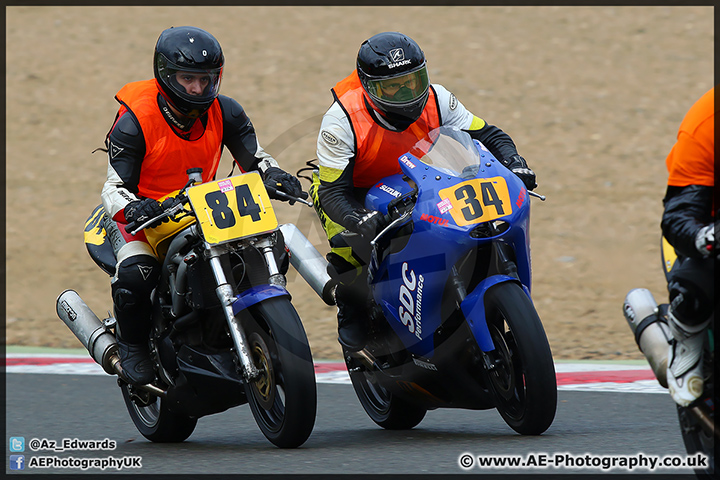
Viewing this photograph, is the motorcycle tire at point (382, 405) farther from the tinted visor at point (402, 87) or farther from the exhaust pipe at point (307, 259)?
the tinted visor at point (402, 87)

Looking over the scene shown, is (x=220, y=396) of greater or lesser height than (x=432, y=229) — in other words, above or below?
below

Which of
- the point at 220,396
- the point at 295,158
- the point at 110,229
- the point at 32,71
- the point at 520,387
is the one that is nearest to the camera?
the point at 520,387

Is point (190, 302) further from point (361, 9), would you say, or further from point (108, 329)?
point (361, 9)

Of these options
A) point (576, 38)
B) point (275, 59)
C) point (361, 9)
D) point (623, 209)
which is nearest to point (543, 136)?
point (623, 209)

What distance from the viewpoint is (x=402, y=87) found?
246 inches

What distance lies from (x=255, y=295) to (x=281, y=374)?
0.42m

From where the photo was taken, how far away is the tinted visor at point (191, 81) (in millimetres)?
6312

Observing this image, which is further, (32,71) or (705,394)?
(32,71)

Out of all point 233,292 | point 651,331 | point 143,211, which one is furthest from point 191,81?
point 651,331

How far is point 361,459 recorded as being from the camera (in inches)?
220

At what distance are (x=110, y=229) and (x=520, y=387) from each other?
2.65 m

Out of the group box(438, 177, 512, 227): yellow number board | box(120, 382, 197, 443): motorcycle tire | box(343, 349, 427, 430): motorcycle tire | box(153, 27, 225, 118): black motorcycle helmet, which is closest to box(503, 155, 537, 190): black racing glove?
box(438, 177, 512, 227): yellow number board

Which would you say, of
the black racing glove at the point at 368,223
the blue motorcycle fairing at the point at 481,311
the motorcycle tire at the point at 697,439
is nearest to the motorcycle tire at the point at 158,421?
the black racing glove at the point at 368,223

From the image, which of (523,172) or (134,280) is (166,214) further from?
(523,172)
